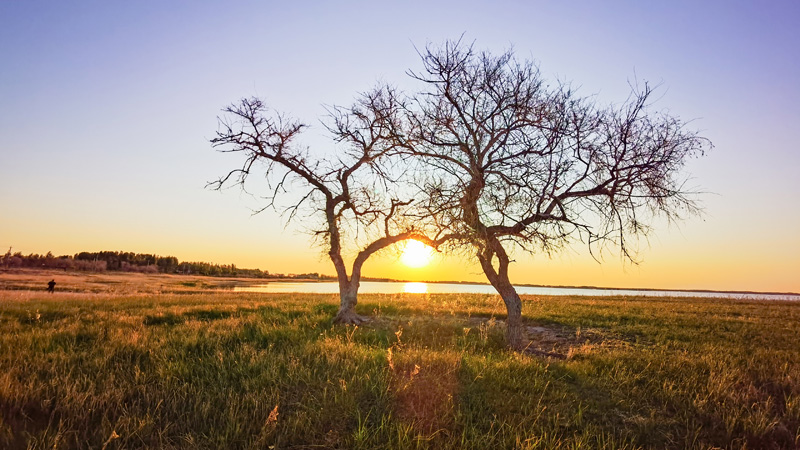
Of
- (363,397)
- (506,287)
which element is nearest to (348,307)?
(506,287)

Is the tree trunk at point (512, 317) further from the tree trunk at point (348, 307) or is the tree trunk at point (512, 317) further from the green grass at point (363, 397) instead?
the tree trunk at point (348, 307)

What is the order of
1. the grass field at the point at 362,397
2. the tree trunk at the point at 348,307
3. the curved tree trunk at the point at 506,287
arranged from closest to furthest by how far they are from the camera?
the grass field at the point at 362,397 → the curved tree trunk at the point at 506,287 → the tree trunk at the point at 348,307

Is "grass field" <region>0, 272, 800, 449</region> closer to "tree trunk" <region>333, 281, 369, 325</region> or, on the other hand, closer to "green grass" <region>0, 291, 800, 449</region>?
"green grass" <region>0, 291, 800, 449</region>

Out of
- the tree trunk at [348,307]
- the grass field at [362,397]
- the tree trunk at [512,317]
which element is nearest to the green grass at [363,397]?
the grass field at [362,397]

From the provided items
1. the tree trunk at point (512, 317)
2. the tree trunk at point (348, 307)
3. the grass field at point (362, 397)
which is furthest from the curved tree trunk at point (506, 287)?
the tree trunk at point (348, 307)

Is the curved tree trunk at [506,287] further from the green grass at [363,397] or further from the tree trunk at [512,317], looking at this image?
the green grass at [363,397]

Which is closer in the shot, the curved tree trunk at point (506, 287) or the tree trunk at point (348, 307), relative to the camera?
the curved tree trunk at point (506, 287)

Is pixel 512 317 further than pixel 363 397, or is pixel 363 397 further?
pixel 512 317

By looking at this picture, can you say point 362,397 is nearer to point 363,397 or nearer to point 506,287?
point 363,397

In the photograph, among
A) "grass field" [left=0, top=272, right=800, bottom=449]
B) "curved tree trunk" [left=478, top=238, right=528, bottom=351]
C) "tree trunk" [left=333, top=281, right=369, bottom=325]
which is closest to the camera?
"grass field" [left=0, top=272, right=800, bottom=449]

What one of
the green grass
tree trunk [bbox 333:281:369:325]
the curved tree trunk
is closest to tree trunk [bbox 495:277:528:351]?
the curved tree trunk

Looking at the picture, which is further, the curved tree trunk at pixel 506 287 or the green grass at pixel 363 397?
the curved tree trunk at pixel 506 287

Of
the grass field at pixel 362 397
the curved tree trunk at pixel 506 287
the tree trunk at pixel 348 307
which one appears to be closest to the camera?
the grass field at pixel 362 397

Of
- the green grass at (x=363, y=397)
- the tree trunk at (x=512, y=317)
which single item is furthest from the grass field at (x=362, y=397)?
the tree trunk at (x=512, y=317)
